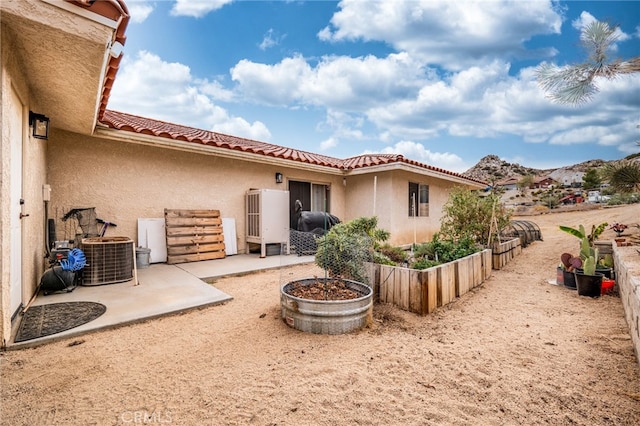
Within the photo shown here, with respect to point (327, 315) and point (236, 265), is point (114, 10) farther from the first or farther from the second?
point (236, 265)

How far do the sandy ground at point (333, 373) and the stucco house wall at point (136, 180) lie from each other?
12.0 feet

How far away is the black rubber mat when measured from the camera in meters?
2.72

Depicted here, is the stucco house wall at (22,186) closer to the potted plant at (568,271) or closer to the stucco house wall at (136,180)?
the stucco house wall at (136,180)

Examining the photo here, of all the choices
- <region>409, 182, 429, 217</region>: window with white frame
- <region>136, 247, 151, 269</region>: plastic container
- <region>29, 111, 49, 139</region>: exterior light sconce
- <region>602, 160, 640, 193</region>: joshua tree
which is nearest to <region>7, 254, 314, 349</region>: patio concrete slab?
<region>136, 247, 151, 269</region>: plastic container

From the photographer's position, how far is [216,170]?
7121mm

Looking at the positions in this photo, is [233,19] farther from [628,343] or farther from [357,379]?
[628,343]

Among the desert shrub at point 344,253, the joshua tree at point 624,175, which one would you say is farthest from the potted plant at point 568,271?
the desert shrub at point 344,253

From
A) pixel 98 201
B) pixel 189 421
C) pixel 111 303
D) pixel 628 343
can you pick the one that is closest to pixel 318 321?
pixel 189 421

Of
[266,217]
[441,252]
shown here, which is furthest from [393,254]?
[266,217]

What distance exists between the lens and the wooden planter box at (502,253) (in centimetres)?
649

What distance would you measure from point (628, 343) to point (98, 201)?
7907 mm

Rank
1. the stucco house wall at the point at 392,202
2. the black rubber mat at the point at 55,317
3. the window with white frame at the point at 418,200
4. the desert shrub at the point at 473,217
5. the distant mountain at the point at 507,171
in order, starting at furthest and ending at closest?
the distant mountain at the point at 507,171
the window with white frame at the point at 418,200
the stucco house wall at the point at 392,202
the desert shrub at the point at 473,217
the black rubber mat at the point at 55,317

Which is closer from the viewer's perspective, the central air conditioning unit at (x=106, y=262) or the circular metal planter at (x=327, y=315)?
the circular metal planter at (x=327, y=315)

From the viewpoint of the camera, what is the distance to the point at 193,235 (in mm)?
6449
